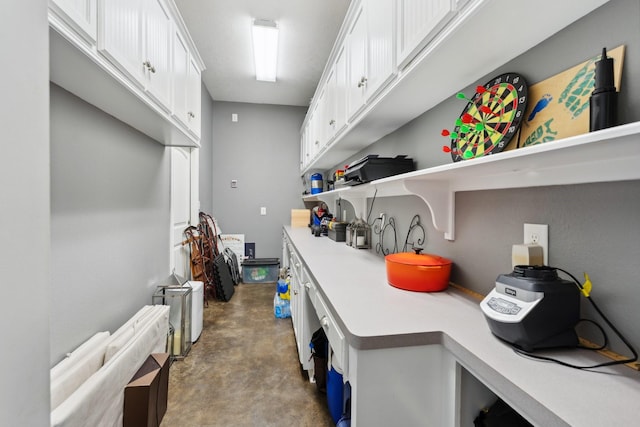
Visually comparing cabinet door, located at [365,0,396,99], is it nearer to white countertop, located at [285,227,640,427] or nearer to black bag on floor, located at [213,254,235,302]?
white countertop, located at [285,227,640,427]

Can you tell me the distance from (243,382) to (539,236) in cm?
190

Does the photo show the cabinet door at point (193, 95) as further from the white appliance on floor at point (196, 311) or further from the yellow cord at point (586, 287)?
the yellow cord at point (586, 287)

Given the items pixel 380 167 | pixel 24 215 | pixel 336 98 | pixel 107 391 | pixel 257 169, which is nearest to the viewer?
pixel 24 215

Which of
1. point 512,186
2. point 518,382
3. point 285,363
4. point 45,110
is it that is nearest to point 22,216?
point 45,110

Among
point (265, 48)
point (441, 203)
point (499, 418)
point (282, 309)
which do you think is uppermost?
point (265, 48)

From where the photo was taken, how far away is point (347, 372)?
0.86 meters

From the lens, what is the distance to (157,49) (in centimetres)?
155

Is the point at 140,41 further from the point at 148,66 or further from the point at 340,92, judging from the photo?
the point at 340,92

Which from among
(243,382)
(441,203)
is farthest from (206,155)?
(441,203)

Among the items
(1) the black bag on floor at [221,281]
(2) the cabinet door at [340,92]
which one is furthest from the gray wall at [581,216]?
(1) the black bag on floor at [221,281]

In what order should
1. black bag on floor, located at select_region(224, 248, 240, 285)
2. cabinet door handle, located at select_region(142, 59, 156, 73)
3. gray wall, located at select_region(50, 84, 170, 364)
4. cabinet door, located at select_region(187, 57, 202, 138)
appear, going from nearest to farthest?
1. gray wall, located at select_region(50, 84, 170, 364)
2. cabinet door handle, located at select_region(142, 59, 156, 73)
3. cabinet door, located at select_region(187, 57, 202, 138)
4. black bag on floor, located at select_region(224, 248, 240, 285)

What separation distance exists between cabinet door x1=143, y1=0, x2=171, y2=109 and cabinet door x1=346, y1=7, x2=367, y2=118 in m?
1.11

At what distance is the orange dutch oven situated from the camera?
1097 mm

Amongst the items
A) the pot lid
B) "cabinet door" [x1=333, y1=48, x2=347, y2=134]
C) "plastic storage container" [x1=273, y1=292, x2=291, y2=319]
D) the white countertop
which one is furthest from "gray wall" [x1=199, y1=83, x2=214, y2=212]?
the pot lid
